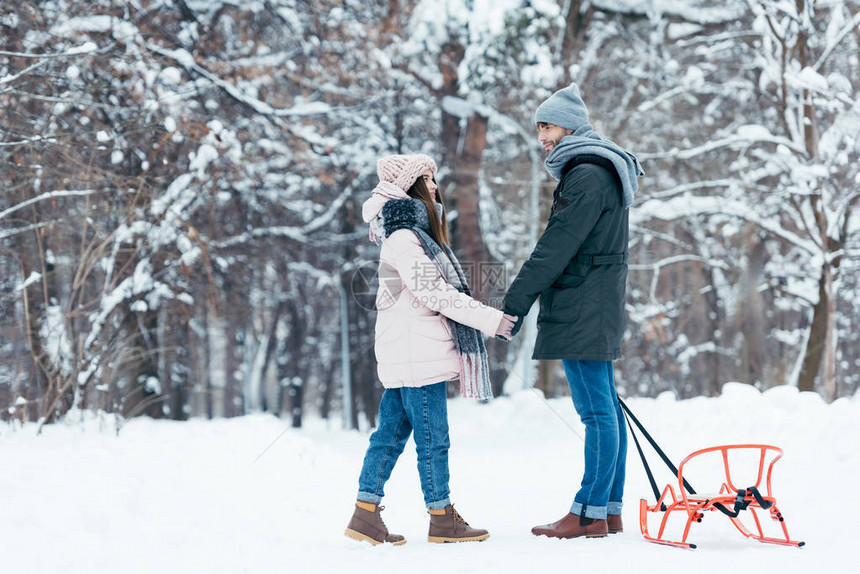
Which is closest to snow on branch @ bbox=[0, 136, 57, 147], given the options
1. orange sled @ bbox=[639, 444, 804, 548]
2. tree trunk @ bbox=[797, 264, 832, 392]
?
orange sled @ bbox=[639, 444, 804, 548]

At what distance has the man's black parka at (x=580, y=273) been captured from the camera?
346 centimetres

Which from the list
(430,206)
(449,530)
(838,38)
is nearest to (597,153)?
(430,206)

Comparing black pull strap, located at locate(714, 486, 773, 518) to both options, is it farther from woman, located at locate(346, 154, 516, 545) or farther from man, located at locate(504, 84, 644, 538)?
woman, located at locate(346, 154, 516, 545)

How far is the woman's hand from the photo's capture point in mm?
3508

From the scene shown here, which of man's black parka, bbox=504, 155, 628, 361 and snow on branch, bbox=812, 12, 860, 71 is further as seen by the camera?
snow on branch, bbox=812, 12, 860, 71

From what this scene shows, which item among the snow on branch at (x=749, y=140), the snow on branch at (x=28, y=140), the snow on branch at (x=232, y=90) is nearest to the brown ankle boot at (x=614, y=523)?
the snow on branch at (x=28, y=140)

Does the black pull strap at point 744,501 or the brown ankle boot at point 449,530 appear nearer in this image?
the black pull strap at point 744,501

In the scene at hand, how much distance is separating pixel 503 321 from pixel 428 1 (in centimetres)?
878

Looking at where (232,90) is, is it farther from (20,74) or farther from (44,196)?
(20,74)

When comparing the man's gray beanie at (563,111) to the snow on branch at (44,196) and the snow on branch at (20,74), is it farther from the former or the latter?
the snow on branch at (44,196)

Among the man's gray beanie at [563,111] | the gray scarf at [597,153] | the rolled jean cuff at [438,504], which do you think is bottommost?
the rolled jean cuff at [438,504]

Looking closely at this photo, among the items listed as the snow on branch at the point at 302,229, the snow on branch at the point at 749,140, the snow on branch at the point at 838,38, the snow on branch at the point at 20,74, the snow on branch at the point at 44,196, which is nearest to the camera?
Result: the snow on branch at the point at 20,74

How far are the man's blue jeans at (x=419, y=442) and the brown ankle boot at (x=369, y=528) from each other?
1.7 inches

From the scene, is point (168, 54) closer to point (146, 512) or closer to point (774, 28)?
point (146, 512)
